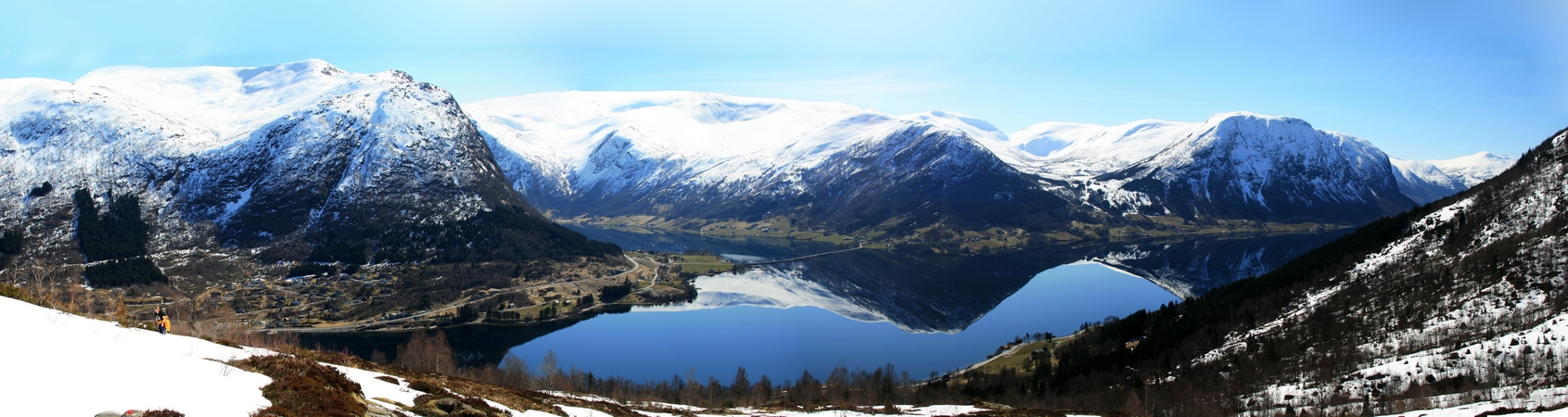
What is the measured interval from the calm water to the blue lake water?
20 centimetres

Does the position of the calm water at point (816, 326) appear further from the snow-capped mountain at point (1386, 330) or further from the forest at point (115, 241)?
the forest at point (115, 241)

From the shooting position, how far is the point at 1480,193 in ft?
314

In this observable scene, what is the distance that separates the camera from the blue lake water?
108m

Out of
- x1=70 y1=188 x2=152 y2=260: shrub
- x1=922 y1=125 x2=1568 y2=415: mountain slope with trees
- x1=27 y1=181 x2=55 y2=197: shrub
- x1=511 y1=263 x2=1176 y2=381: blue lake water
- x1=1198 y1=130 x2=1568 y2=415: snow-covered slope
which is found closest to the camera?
x1=1198 y1=130 x2=1568 y2=415: snow-covered slope

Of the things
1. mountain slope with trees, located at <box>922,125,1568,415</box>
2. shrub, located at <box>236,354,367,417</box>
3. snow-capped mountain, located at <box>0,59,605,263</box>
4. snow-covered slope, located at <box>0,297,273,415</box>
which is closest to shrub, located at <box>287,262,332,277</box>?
snow-capped mountain, located at <box>0,59,605,263</box>

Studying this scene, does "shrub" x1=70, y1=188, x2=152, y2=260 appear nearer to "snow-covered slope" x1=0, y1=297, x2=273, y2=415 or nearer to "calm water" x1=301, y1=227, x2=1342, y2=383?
"calm water" x1=301, y1=227, x2=1342, y2=383

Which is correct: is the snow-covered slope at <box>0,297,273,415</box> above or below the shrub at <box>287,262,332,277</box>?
below

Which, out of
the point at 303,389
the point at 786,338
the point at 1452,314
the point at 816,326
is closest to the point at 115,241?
the point at 786,338

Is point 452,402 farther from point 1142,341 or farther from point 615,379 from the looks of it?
point 1142,341

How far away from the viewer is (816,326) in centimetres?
13688

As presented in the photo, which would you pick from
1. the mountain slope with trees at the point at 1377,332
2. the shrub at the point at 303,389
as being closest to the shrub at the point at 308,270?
the mountain slope with trees at the point at 1377,332

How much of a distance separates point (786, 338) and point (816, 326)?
1120cm

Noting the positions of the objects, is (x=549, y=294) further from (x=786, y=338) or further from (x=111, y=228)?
(x=111, y=228)

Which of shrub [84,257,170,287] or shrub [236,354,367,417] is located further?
shrub [84,257,170,287]
